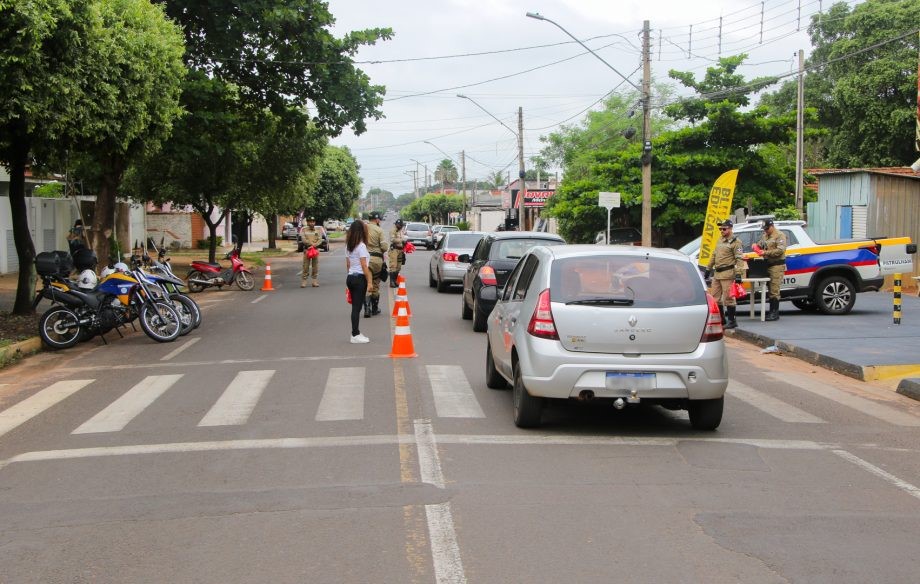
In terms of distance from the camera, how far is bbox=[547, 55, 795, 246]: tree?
30.9 meters

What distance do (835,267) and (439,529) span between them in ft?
49.1

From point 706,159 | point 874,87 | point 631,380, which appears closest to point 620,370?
point 631,380

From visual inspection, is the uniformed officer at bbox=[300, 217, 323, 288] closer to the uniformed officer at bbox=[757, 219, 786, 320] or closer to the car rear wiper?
the uniformed officer at bbox=[757, 219, 786, 320]

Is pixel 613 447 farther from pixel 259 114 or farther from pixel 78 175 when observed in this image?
pixel 78 175

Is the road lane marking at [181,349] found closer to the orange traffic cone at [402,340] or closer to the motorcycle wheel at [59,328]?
the motorcycle wheel at [59,328]

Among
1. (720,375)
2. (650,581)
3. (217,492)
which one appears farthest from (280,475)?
(720,375)

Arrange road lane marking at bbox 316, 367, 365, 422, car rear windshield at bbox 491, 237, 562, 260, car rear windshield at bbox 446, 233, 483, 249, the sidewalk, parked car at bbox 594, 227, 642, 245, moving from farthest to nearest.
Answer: parked car at bbox 594, 227, 642, 245 → car rear windshield at bbox 446, 233, 483, 249 → car rear windshield at bbox 491, 237, 562, 260 → the sidewalk → road lane marking at bbox 316, 367, 365, 422

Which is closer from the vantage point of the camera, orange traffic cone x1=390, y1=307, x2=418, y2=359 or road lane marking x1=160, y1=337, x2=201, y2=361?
orange traffic cone x1=390, y1=307, x2=418, y2=359

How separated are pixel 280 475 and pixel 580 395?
258 cm

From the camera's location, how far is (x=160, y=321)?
50.5 feet

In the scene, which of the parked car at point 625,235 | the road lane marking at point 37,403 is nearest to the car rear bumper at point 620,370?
the road lane marking at point 37,403

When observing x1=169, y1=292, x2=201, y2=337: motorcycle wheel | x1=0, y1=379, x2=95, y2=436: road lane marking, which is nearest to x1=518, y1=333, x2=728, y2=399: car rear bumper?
x1=0, y1=379, x2=95, y2=436: road lane marking

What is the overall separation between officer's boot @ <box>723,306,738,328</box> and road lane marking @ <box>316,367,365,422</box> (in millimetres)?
7460

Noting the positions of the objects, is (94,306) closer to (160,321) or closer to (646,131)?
(160,321)
